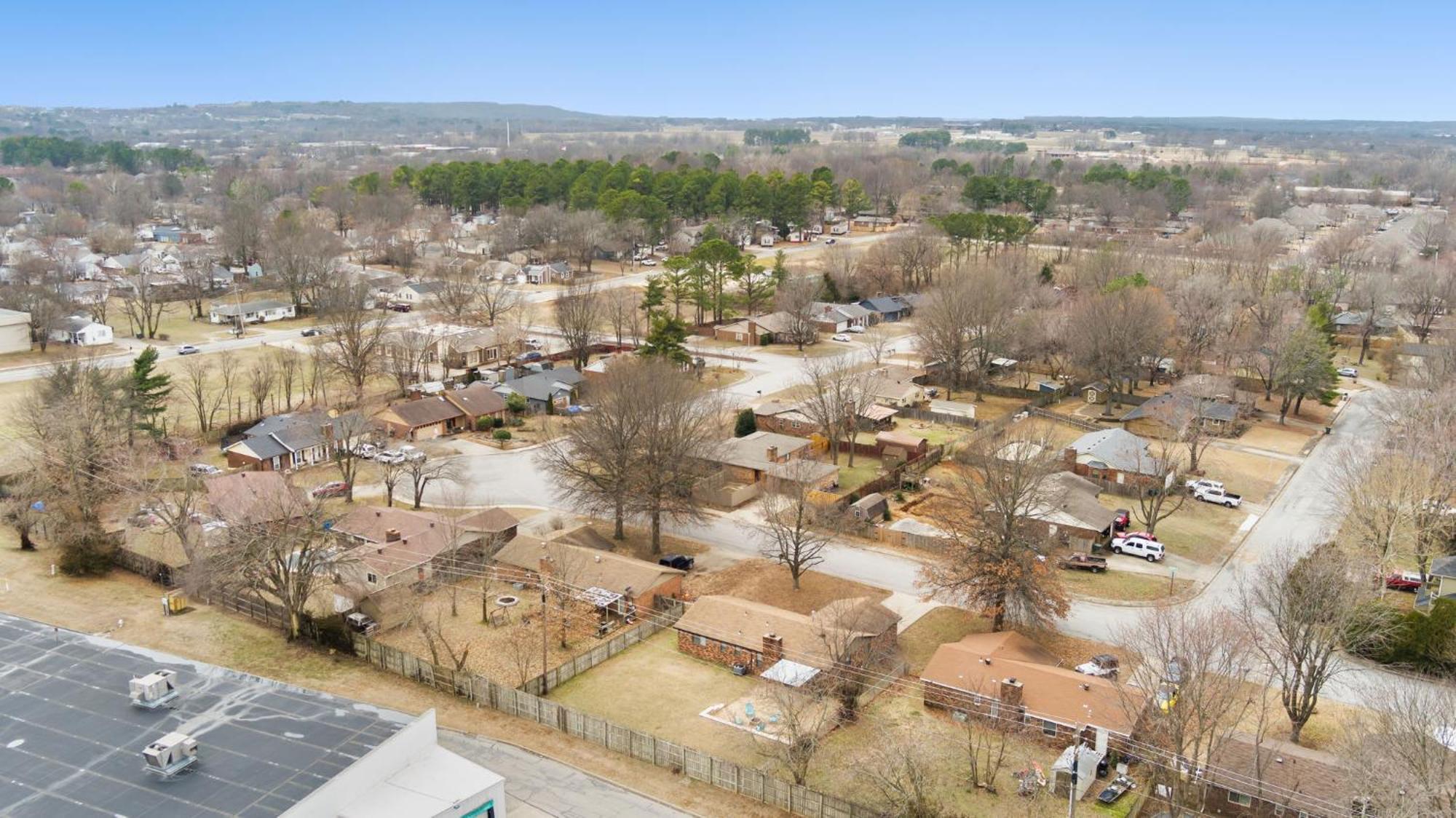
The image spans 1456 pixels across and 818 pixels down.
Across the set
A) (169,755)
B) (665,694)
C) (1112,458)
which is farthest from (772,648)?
(1112,458)

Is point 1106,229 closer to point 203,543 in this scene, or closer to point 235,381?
point 235,381

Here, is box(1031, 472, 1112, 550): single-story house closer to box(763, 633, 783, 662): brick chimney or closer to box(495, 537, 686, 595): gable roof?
box(763, 633, 783, 662): brick chimney

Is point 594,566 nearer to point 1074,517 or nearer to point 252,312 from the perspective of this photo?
point 1074,517

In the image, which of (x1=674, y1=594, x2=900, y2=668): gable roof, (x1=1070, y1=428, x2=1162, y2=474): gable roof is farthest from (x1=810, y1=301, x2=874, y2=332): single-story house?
(x1=674, y1=594, x2=900, y2=668): gable roof

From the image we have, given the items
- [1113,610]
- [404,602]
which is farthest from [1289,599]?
[404,602]

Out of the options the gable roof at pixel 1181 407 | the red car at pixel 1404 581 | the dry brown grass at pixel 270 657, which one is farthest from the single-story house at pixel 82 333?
the red car at pixel 1404 581
